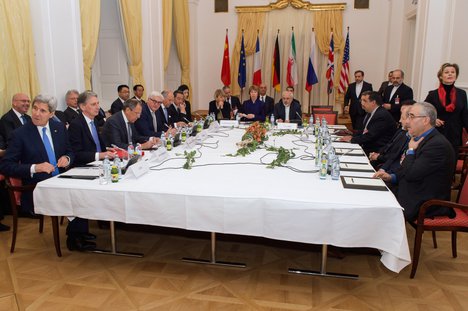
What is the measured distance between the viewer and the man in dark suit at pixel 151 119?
5281 mm

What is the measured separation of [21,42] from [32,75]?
39 centimetres

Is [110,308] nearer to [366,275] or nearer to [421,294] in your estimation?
[366,275]

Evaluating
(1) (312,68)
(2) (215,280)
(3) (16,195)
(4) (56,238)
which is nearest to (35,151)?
(3) (16,195)

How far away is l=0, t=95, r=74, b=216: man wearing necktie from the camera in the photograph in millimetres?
3316

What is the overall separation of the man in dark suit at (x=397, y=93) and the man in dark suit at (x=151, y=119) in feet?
12.3

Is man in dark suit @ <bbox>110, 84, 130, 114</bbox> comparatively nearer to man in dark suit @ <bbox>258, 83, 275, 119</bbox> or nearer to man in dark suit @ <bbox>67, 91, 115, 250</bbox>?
man in dark suit @ <bbox>67, 91, 115, 250</bbox>

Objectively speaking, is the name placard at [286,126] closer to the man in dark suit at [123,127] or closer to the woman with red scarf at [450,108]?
the woman with red scarf at [450,108]

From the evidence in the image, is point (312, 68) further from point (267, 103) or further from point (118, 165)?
point (118, 165)

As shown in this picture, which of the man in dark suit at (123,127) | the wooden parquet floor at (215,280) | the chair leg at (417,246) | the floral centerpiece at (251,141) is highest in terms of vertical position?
the man in dark suit at (123,127)

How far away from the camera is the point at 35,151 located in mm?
3500

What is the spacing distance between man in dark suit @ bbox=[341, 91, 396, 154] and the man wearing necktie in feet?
11.1

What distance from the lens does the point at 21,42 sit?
14.9ft

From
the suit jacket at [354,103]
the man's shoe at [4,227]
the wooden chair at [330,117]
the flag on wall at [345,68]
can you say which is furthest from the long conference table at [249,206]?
the flag on wall at [345,68]

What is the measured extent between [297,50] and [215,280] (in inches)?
319
